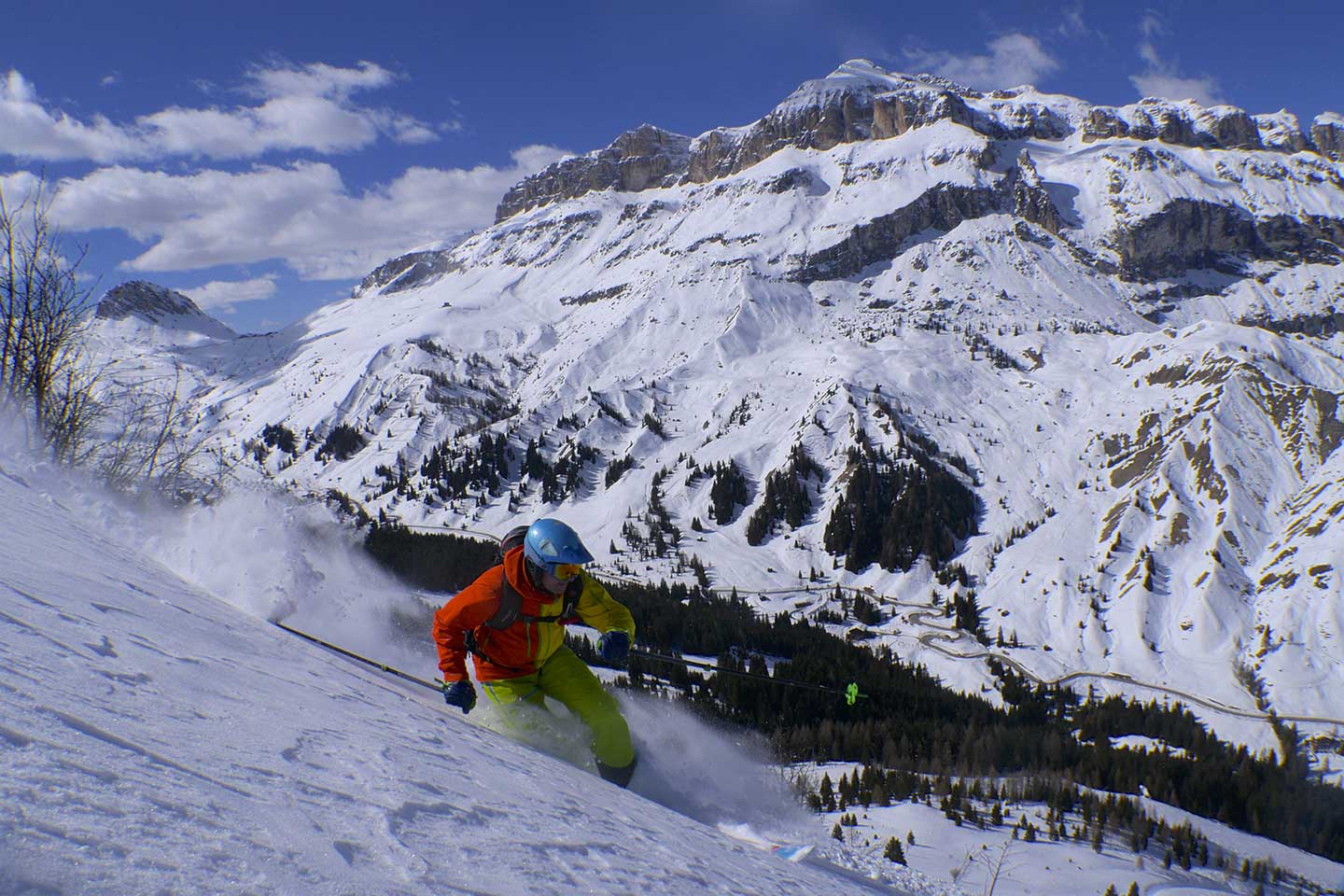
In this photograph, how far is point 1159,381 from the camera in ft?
354

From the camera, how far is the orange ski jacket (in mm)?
8055

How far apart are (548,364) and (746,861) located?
533ft

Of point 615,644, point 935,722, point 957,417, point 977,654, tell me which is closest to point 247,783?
point 615,644

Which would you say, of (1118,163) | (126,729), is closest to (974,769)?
(126,729)

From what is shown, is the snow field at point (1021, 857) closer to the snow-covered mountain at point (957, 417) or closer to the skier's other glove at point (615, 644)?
the skier's other glove at point (615, 644)

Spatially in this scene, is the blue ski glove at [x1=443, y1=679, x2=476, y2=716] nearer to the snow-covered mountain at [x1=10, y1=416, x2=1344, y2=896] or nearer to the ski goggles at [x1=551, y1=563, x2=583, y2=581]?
the snow-covered mountain at [x1=10, y1=416, x2=1344, y2=896]

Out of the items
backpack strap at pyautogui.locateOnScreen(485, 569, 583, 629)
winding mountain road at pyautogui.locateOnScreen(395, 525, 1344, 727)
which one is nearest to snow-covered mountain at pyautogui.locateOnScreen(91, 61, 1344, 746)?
winding mountain road at pyautogui.locateOnScreen(395, 525, 1344, 727)

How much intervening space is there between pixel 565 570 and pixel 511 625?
3.51 ft

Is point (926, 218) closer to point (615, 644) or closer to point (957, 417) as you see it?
point (957, 417)

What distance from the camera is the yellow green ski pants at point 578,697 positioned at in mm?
8562

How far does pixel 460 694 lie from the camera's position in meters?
7.67

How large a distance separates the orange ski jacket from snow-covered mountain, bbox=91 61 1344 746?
213ft

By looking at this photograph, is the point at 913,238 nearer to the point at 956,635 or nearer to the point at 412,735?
the point at 956,635

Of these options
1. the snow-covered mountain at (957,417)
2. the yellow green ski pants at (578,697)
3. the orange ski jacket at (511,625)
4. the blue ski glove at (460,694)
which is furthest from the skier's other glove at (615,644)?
the snow-covered mountain at (957,417)
